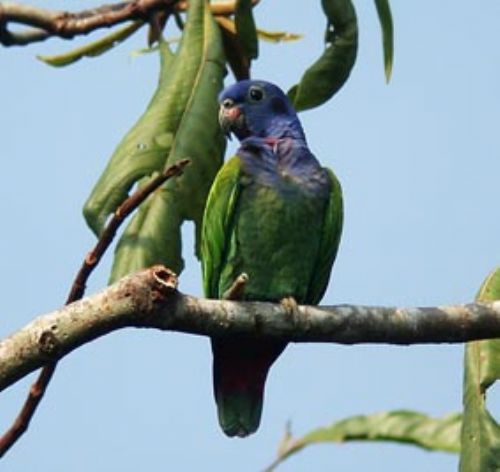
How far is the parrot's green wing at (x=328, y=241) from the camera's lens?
198 inches

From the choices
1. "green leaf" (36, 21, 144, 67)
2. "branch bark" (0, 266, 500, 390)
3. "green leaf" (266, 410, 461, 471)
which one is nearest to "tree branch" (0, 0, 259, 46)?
"green leaf" (36, 21, 144, 67)

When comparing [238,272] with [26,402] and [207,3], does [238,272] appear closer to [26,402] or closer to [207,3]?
[207,3]

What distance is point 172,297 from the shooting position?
3096 millimetres

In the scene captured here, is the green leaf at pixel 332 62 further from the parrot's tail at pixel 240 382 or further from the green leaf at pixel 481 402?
the green leaf at pixel 481 402

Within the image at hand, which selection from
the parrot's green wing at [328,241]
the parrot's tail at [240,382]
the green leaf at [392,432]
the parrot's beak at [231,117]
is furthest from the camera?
the parrot's beak at [231,117]

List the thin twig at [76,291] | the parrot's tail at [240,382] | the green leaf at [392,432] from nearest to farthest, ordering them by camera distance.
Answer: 1. the green leaf at [392,432]
2. the thin twig at [76,291]
3. the parrot's tail at [240,382]

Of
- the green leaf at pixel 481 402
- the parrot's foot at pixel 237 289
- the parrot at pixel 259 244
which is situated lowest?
the green leaf at pixel 481 402

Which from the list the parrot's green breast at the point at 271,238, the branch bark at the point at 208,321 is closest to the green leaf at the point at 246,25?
the parrot's green breast at the point at 271,238

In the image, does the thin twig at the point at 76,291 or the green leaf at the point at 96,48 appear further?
the green leaf at the point at 96,48

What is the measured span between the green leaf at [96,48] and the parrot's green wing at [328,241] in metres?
0.91

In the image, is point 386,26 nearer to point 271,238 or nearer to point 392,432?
point 271,238

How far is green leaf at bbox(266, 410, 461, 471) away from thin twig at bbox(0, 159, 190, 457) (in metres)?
0.90

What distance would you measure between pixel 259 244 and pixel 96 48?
3.36 feet

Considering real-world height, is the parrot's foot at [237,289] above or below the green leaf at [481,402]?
above
